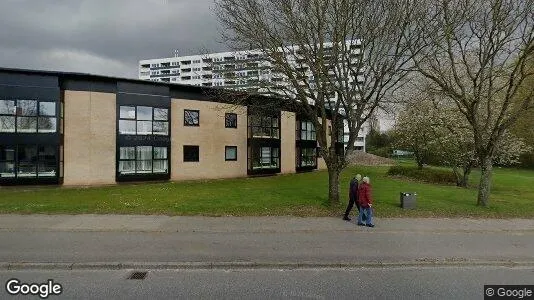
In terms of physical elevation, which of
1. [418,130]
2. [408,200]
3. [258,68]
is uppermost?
[258,68]

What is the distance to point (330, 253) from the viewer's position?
7.03 meters

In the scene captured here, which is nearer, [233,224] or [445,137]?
[233,224]

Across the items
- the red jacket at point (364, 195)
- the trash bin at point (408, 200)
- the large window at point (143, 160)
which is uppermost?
the large window at point (143, 160)

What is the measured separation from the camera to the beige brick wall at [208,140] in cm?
2283

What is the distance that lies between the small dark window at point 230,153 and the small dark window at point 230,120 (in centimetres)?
161

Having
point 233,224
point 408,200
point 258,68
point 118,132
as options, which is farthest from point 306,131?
point 233,224

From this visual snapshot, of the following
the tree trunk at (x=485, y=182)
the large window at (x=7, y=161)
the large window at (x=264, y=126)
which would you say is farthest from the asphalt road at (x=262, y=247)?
the large window at (x=264, y=126)

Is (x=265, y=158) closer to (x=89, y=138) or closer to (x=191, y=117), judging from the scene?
(x=191, y=117)

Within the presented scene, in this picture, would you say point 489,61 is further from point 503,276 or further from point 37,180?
point 37,180

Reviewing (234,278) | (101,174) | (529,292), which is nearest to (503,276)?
(529,292)

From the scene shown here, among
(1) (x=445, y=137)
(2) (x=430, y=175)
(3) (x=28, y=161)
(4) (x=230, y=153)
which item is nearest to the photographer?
(3) (x=28, y=161)

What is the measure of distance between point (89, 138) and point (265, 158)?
12.8 meters

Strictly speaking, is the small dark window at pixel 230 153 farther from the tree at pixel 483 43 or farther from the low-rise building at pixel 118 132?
the tree at pixel 483 43

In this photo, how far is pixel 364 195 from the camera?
9.63 meters
